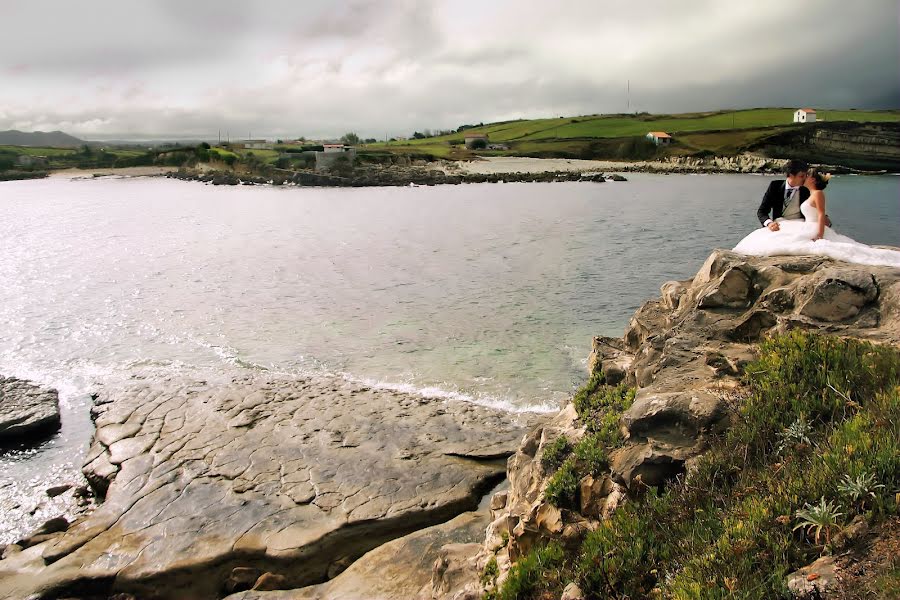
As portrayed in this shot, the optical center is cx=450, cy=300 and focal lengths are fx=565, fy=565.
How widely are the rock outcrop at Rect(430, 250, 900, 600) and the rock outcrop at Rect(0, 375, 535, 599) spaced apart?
2.70m

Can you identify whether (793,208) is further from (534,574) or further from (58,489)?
(58,489)

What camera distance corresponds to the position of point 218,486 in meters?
11.9

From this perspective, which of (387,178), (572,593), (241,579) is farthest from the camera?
(387,178)

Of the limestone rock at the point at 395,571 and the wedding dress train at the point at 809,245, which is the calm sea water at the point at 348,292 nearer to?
the limestone rock at the point at 395,571

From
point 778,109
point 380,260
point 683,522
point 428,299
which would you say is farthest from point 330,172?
point 778,109

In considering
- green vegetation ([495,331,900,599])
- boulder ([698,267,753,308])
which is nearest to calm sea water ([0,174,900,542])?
boulder ([698,267,753,308])

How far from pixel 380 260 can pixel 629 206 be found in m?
38.8

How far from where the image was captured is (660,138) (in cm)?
15462

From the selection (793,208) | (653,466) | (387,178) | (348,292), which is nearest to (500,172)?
(387,178)

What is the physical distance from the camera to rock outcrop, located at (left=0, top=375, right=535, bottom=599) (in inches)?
388

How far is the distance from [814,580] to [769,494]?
3.45 feet

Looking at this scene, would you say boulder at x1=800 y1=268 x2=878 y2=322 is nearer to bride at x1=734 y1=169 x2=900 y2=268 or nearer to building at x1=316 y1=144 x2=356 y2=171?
bride at x1=734 y1=169 x2=900 y2=268

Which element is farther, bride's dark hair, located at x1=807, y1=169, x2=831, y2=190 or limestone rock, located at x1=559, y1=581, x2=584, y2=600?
bride's dark hair, located at x1=807, y1=169, x2=831, y2=190

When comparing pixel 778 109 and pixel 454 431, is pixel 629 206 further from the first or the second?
pixel 778 109
